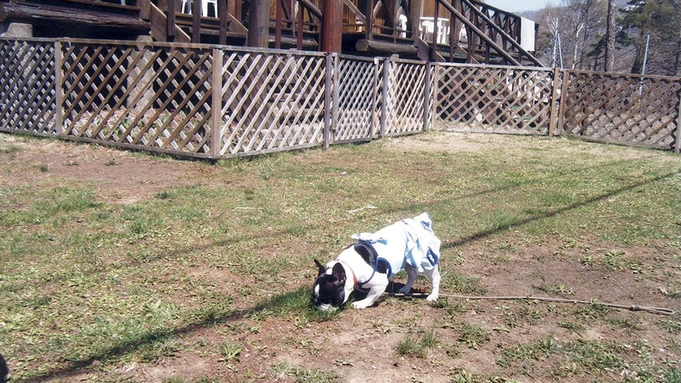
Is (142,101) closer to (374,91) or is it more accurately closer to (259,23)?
(259,23)

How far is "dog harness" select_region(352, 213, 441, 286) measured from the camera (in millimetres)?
3686

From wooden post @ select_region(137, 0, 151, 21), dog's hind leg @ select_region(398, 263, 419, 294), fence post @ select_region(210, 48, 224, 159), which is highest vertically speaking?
wooden post @ select_region(137, 0, 151, 21)

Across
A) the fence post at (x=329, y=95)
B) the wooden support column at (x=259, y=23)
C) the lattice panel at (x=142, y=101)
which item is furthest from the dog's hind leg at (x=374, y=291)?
the wooden support column at (x=259, y=23)

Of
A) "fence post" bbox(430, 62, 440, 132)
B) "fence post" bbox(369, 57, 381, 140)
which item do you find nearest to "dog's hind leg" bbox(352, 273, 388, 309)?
"fence post" bbox(369, 57, 381, 140)

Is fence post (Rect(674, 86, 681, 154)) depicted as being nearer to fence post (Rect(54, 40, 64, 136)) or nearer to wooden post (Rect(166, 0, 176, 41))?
wooden post (Rect(166, 0, 176, 41))

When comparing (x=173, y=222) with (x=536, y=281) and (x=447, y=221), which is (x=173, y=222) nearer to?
(x=447, y=221)

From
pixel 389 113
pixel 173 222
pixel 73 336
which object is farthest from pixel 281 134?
pixel 73 336

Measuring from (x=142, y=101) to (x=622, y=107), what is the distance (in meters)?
9.08

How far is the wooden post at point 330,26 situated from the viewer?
1070cm

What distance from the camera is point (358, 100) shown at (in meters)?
10.7

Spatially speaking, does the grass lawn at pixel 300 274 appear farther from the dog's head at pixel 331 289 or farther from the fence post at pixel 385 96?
the fence post at pixel 385 96

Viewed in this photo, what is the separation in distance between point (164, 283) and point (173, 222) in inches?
55.9

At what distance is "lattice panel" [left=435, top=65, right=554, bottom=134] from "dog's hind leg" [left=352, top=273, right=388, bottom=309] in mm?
10227

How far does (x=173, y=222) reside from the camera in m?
5.38
